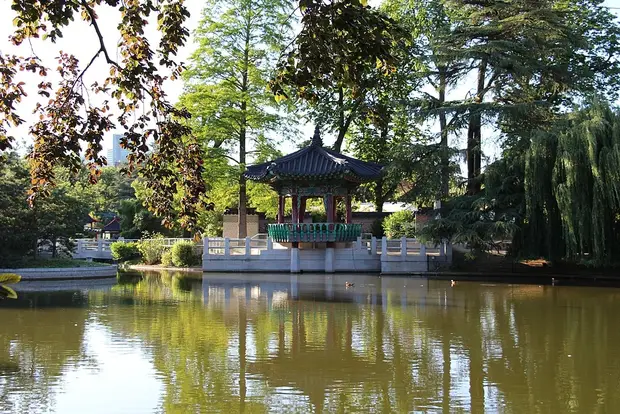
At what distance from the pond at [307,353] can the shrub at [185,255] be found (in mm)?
7829

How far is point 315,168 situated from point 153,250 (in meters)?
6.97

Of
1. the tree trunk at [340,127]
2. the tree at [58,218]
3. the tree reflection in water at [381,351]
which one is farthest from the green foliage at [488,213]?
the tree at [58,218]

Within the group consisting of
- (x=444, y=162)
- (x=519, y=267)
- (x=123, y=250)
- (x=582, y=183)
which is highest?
(x=444, y=162)

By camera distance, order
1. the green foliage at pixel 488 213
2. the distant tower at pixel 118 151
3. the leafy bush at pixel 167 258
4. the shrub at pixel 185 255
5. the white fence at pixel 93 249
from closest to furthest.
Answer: the distant tower at pixel 118 151, the green foliage at pixel 488 213, the shrub at pixel 185 255, the leafy bush at pixel 167 258, the white fence at pixel 93 249

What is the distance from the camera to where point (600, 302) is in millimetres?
12266

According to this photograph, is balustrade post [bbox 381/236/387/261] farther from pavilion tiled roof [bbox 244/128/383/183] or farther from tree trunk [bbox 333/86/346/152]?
tree trunk [bbox 333/86/346/152]

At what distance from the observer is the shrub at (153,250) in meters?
22.5

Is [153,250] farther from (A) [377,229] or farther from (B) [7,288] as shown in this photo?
(B) [7,288]

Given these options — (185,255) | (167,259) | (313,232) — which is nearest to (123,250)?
(167,259)

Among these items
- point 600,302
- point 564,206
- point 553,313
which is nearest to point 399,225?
point 564,206

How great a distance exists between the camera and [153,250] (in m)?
22.5

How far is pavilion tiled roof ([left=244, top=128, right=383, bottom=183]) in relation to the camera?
63.7ft

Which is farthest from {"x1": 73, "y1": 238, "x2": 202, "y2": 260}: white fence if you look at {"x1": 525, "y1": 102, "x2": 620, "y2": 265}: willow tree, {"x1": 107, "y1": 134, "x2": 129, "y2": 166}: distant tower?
{"x1": 525, "y1": 102, "x2": 620, "y2": 265}: willow tree

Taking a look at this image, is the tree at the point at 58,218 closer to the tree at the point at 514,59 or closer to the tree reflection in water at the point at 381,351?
the tree reflection in water at the point at 381,351
